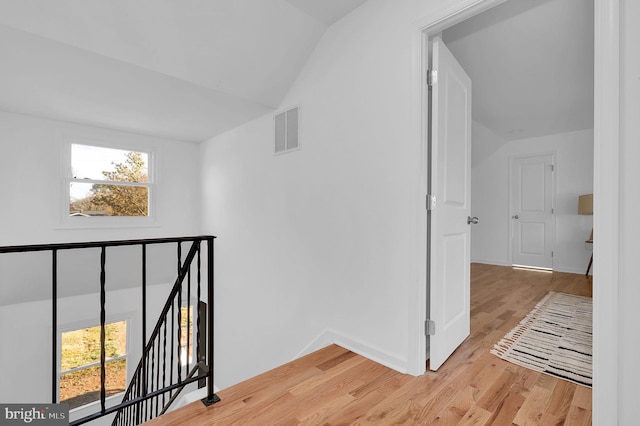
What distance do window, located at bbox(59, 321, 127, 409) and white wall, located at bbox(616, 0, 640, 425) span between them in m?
5.32

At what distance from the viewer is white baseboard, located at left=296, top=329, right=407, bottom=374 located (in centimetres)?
196

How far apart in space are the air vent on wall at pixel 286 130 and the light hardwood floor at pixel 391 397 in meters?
1.81

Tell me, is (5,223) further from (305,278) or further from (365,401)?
(365,401)

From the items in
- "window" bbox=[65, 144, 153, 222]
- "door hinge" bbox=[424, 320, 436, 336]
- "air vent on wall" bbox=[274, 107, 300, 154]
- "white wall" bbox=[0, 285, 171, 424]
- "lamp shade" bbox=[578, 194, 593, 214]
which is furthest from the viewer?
"lamp shade" bbox=[578, 194, 593, 214]

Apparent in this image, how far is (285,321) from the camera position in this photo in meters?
3.06

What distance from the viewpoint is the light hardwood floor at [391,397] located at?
4.86 ft

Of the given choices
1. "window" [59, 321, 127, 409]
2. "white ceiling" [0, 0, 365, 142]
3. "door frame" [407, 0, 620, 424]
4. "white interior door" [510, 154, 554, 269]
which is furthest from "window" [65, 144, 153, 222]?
"white interior door" [510, 154, 554, 269]

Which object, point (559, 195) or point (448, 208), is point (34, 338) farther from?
point (559, 195)

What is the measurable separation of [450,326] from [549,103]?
3479mm

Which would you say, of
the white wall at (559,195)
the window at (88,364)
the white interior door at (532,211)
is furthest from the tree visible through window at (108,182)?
the white interior door at (532,211)

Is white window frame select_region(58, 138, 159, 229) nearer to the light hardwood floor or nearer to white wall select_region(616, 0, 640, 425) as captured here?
the light hardwood floor

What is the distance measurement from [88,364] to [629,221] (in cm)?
574

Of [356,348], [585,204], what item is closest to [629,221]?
[356,348]

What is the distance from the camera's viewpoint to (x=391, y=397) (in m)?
1.65
